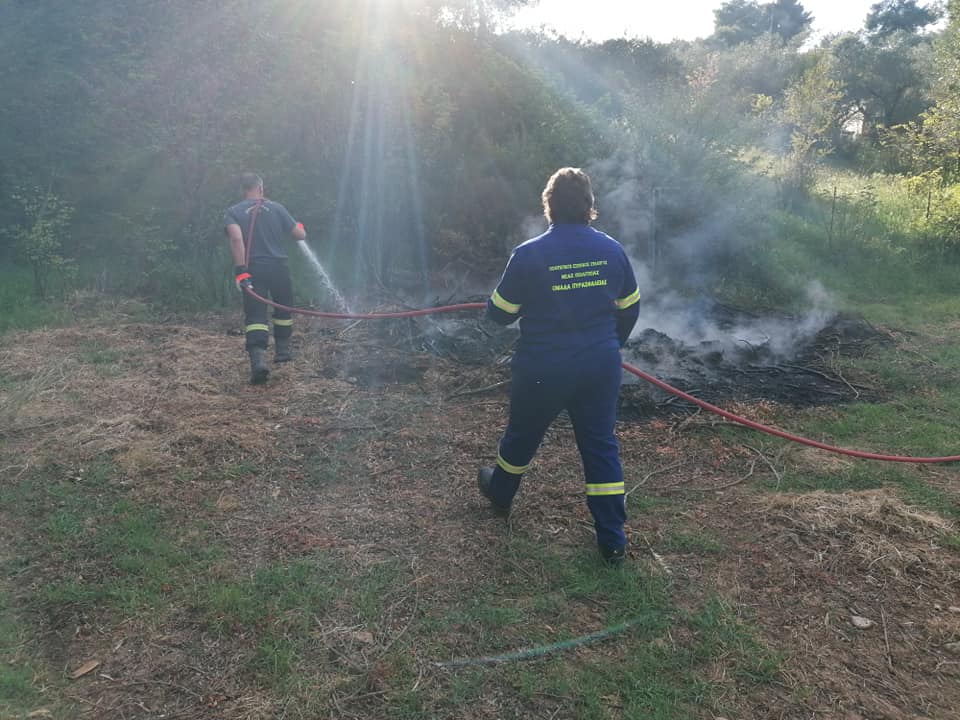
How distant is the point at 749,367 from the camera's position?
648 centimetres

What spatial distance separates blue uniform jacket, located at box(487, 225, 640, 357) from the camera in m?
3.30

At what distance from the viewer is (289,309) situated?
6477 millimetres

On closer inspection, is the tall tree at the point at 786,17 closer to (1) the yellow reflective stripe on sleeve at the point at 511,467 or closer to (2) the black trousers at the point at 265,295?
(2) the black trousers at the point at 265,295

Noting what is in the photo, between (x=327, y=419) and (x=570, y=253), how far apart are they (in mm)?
2899

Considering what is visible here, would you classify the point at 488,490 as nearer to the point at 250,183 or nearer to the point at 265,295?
the point at 265,295

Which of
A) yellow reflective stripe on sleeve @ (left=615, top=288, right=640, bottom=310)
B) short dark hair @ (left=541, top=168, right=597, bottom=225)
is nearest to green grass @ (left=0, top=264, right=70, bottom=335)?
short dark hair @ (left=541, top=168, right=597, bottom=225)

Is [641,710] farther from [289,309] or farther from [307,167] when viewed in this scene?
[307,167]

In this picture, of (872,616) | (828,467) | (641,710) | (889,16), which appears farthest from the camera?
(889,16)

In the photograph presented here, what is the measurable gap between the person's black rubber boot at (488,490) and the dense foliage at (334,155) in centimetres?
597

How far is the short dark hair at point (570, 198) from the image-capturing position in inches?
132

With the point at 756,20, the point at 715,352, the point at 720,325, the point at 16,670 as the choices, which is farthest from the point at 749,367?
the point at 756,20

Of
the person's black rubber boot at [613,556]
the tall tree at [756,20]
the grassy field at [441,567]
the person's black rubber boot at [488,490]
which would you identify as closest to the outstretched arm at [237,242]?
the grassy field at [441,567]

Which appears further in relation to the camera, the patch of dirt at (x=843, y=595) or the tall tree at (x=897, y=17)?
the tall tree at (x=897, y=17)

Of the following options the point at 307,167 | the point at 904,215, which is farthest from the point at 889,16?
the point at 307,167
